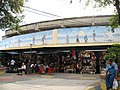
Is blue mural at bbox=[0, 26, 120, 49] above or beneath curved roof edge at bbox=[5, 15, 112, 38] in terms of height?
beneath

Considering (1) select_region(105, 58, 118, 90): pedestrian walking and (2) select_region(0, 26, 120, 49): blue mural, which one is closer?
(1) select_region(105, 58, 118, 90): pedestrian walking

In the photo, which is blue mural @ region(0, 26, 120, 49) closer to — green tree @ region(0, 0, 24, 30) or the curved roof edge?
the curved roof edge

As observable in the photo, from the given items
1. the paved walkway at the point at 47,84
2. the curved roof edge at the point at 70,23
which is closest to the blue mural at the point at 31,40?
the curved roof edge at the point at 70,23

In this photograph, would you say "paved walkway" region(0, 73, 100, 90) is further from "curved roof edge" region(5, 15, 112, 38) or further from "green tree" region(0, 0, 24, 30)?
"curved roof edge" region(5, 15, 112, 38)

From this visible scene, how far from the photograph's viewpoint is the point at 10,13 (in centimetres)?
1744

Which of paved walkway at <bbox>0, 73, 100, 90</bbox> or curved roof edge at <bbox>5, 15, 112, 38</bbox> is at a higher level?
curved roof edge at <bbox>5, 15, 112, 38</bbox>

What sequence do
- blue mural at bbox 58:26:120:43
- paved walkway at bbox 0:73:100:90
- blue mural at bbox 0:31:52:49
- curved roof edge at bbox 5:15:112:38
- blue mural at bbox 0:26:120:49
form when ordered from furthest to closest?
blue mural at bbox 0:31:52:49, curved roof edge at bbox 5:15:112:38, blue mural at bbox 0:26:120:49, blue mural at bbox 58:26:120:43, paved walkway at bbox 0:73:100:90

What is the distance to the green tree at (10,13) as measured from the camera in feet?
55.0

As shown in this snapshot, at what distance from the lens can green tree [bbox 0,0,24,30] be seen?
16.8 meters

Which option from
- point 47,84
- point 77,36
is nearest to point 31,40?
point 77,36


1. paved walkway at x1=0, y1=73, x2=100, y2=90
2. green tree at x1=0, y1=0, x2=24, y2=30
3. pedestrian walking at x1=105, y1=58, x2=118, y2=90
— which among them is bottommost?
paved walkway at x1=0, y1=73, x2=100, y2=90

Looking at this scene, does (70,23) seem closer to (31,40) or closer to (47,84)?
(31,40)

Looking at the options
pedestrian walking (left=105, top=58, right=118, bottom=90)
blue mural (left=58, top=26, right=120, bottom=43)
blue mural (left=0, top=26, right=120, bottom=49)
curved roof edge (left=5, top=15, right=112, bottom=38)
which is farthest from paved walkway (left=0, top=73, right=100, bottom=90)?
curved roof edge (left=5, top=15, right=112, bottom=38)

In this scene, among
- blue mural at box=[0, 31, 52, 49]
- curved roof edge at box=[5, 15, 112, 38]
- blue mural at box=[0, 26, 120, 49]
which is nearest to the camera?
blue mural at box=[0, 26, 120, 49]
